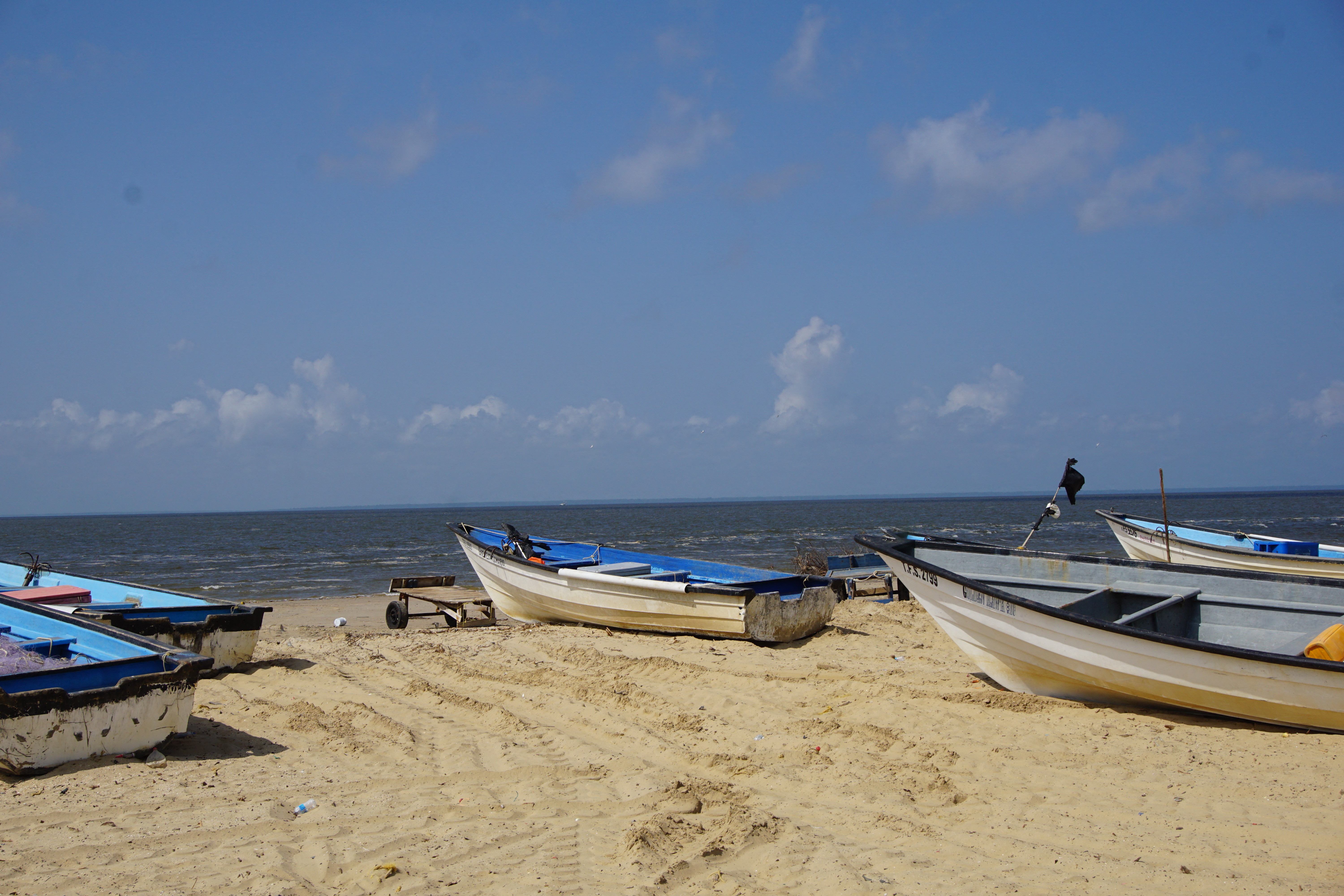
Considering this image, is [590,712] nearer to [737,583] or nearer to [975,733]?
[975,733]

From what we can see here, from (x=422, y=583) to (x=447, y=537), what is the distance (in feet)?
A: 123

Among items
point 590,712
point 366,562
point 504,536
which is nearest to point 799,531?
point 366,562

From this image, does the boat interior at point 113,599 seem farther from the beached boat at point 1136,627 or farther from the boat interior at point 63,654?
the beached boat at point 1136,627

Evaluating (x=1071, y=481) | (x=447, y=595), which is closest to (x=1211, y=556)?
(x=1071, y=481)

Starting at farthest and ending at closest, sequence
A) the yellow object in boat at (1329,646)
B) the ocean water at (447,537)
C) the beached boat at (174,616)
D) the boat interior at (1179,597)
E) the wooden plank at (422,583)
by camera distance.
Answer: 1. the ocean water at (447,537)
2. the wooden plank at (422,583)
3. the beached boat at (174,616)
4. the boat interior at (1179,597)
5. the yellow object in boat at (1329,646)

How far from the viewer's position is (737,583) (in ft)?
37.5

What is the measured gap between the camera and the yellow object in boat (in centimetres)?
609

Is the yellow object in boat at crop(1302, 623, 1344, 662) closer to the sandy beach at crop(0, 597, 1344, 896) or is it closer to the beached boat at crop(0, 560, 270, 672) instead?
the sandy beach at crop(0, 597, 1344, 896)

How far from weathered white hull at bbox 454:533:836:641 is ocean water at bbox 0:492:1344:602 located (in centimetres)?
680

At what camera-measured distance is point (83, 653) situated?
705 centimetres

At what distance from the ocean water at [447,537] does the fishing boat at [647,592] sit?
241 inches

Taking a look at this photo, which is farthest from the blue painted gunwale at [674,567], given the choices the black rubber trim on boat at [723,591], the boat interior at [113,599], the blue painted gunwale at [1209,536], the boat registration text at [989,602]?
the blue painted gunwale at [1209,536]

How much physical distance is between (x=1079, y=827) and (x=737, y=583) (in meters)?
7.08

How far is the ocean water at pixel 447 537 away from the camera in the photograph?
27.2 m
